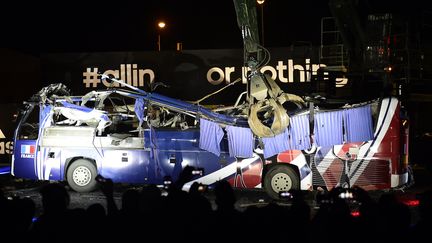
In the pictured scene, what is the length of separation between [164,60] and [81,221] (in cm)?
1838

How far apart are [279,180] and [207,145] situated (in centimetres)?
200

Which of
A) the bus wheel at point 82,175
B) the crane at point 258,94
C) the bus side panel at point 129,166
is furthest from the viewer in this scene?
the bus wheel at point 82,175

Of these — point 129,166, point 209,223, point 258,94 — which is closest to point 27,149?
point 129,166

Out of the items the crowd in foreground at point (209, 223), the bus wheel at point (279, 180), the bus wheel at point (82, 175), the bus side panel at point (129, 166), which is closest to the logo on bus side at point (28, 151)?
the bus wheel at point (82, 175)

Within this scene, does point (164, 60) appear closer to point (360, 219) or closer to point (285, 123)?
point (285, 123)

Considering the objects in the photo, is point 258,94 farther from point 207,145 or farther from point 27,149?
point 27,149

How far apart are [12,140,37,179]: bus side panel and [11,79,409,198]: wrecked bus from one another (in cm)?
3

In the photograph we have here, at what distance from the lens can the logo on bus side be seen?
14.0m

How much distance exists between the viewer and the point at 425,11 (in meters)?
16.3

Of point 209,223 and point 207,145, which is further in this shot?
point 207,145

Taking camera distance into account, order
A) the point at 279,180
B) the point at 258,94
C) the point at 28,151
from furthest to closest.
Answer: the point at 28,151, the point at 258,94, the point at 279,180

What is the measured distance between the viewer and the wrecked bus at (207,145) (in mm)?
11898

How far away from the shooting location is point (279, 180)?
12469 mm

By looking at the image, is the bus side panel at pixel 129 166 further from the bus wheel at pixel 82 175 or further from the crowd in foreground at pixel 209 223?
the crowd in foreground at pixel 209 223
